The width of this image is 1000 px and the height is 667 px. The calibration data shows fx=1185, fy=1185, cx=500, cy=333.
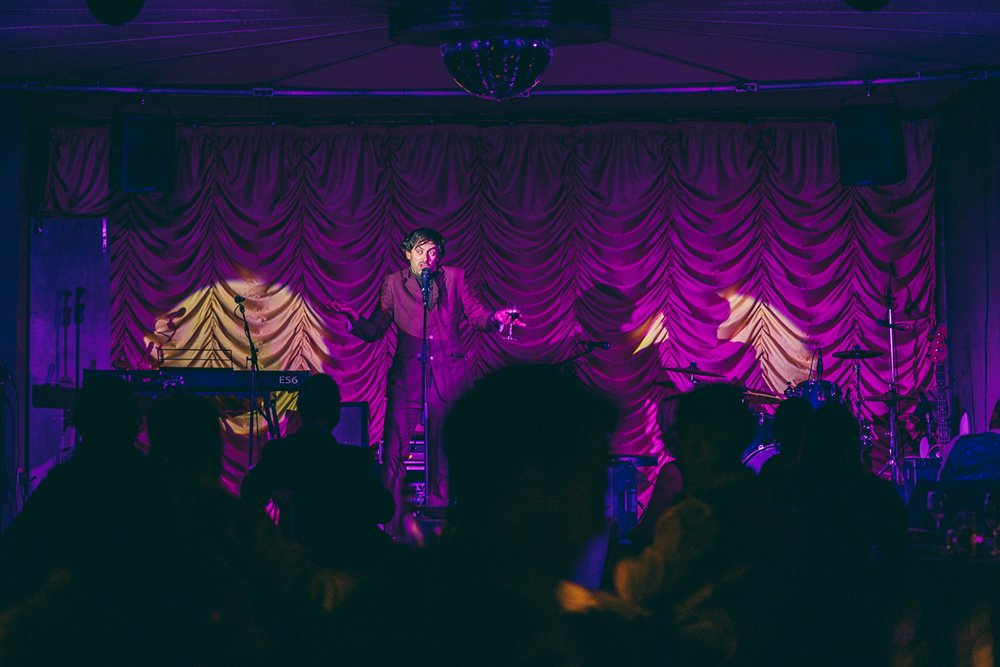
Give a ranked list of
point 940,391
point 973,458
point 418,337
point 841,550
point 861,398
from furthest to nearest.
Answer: point 940,391 < point 861,398 < point 418,337 < point 973,458 < point 841,550

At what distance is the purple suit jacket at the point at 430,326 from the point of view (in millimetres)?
7227

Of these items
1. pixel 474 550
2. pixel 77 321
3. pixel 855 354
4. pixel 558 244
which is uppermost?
pixel 558 244

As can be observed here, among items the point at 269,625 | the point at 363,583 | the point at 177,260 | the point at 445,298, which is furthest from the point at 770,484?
the point at 177,260

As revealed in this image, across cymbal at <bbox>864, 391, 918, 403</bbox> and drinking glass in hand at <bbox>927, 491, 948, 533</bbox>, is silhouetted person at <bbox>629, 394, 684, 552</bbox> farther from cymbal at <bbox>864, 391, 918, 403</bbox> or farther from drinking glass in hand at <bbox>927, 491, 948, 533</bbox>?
cymbal at <bbox>864, 391, 918, 403</bbox>

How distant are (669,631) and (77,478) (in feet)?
4.77

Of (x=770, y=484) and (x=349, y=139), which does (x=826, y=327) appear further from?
(x=770, y=484)

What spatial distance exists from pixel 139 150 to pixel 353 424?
97.8 inches

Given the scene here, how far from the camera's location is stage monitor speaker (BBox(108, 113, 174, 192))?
836 centimetres

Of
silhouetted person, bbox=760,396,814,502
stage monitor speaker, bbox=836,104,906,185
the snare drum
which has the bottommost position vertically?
silhouetted person, bbox=760,396,814,502

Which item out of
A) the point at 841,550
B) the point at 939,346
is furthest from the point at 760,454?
the point at 841,550

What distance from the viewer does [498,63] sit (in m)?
6.45

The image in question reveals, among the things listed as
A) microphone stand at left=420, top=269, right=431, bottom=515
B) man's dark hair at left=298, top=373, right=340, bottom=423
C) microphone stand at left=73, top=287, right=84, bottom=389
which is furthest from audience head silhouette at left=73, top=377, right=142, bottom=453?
microphone stand at left=73, top=287, right=84, bottom=389

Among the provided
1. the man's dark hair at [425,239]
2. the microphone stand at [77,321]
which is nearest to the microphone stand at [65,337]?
the microphone stand at [77,321]

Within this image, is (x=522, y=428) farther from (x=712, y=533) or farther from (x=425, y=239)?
Result: (x=425, y=239)
